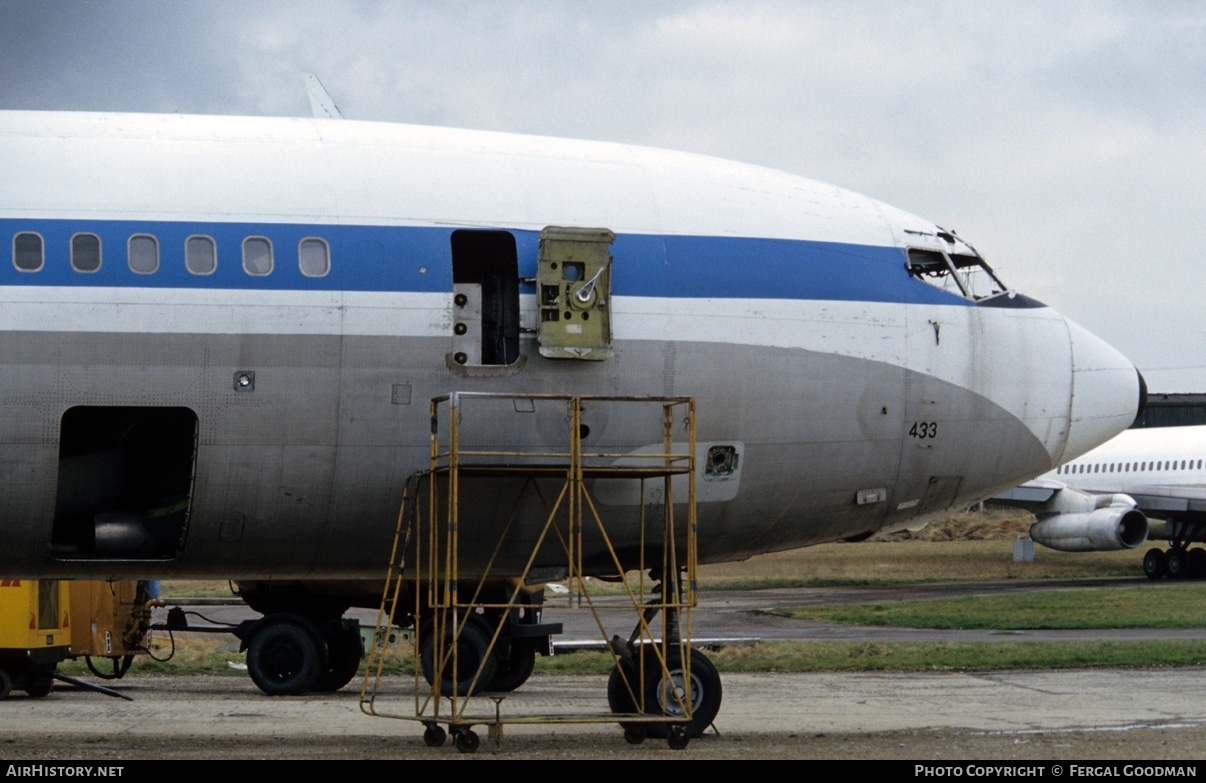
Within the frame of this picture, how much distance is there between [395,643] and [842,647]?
6795mm

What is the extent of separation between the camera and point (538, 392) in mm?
11422

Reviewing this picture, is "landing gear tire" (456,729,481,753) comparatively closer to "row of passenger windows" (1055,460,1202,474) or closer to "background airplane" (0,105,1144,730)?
"background airplane" (0,105,1144,730)

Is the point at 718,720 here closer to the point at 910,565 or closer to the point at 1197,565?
the point at 1197,565

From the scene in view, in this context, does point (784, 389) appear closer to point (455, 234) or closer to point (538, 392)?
point (538, 392)

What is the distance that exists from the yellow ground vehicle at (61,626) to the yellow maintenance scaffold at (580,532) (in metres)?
6.98

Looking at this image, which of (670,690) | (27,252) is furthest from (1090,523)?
(27,252)

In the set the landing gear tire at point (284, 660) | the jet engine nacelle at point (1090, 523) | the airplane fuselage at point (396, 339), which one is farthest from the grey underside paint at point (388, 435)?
the jet engine nacelle at point (1090, 523)

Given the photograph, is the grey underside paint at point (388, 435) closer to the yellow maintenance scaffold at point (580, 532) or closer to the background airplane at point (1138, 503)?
the yellow maintenance scaffold at point (580, 532)

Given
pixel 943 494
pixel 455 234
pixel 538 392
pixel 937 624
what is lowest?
pixel 937 624

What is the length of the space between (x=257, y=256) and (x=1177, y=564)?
112ft

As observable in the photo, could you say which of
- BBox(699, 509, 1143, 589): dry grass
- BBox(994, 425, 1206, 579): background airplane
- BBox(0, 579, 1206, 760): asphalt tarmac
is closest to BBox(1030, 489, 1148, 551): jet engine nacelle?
BBox(994, 425, 1206, 579): background airplane

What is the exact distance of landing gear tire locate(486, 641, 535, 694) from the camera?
17797 millimetres

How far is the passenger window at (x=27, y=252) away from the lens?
34.7ft
